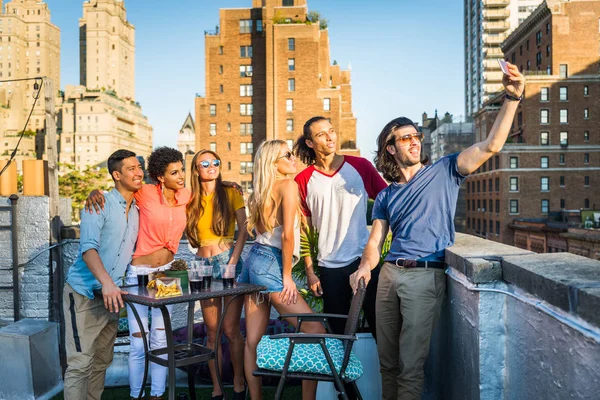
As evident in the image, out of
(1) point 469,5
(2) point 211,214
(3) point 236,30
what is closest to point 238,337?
(2) point 211,214

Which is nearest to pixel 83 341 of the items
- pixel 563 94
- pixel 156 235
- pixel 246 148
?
pixel 156 235

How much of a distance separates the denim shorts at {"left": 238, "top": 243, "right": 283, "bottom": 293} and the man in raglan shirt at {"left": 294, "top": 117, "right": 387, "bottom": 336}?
296mm

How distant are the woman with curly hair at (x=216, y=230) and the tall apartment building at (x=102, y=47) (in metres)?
191

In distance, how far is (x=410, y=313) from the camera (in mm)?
3354

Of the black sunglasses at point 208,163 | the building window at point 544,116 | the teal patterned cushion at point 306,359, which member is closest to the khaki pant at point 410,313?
the teal patterned cushion at point 306,359

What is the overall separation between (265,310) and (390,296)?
3.60 feet

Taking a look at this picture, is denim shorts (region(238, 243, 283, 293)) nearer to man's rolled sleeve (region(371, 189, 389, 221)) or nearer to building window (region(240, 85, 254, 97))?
man's rolled sleeve (region(371, 189, 389, 221))

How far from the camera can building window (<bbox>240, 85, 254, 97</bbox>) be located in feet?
204

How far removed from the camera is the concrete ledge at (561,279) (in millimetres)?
2055

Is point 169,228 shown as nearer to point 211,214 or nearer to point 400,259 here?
point 211,214

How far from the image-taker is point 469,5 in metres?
117

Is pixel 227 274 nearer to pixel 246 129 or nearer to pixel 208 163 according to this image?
pixel 208 163

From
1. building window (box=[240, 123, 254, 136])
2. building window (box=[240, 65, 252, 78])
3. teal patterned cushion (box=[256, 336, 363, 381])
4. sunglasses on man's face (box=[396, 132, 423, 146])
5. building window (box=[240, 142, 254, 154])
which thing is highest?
building window (box=[240, 65, 252, 78])

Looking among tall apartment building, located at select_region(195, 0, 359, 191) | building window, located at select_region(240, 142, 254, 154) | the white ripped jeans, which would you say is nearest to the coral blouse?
the white ripped jeans
